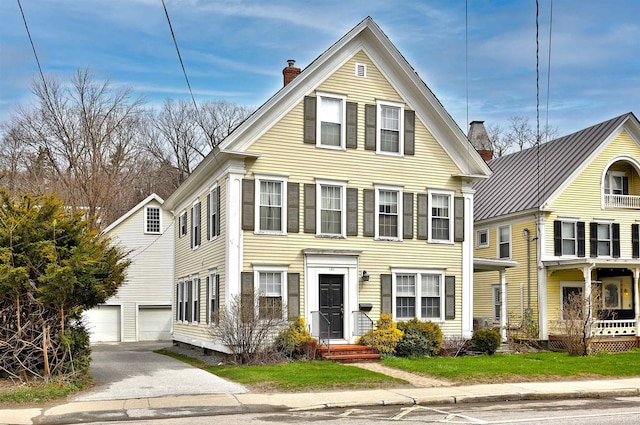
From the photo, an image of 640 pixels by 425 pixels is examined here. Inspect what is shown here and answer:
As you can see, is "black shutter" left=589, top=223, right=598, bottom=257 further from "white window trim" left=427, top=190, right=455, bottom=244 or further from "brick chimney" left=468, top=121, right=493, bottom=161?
"brick chimney" left=468, top=121, right=493, bottom=161

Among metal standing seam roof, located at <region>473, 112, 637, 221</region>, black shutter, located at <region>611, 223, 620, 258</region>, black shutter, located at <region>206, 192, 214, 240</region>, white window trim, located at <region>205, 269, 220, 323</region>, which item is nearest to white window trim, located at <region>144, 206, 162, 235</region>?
black shutter, located at <region>206, 192, 214, 240</region>

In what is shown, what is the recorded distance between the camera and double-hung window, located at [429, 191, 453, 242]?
26234mm

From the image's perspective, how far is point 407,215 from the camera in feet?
84.4

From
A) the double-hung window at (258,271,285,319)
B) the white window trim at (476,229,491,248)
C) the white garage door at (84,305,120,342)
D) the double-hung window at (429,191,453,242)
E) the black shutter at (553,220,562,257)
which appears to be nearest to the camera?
the double-hung window at (258,271,285,319)

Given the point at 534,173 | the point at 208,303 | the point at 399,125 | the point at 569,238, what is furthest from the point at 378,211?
the point at 534,173

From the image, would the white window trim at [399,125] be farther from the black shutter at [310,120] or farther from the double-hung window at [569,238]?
the double-hung window at [569,238]

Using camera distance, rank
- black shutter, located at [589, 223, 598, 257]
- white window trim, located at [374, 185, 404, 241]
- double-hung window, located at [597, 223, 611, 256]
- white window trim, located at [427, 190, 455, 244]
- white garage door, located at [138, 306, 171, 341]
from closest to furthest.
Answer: white window trim, located at [374, 185, 404, 241] → white window trim, located at [427, 190, 455, 244] → black shutter, located at [589, 223, 598, 257] → double-hung window, located at [597, 223, 611, 256] → white garage door, located at [138, 306, 171, 341]

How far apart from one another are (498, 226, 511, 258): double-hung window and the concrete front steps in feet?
37.4

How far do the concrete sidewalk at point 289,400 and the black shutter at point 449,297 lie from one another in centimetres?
780

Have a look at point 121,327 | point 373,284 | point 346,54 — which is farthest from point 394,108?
point 121,327

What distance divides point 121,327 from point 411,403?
86.1ft

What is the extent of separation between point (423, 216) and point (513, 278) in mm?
8145

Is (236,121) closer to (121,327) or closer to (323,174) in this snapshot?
(121,327)

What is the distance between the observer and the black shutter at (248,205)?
75.6 feet
